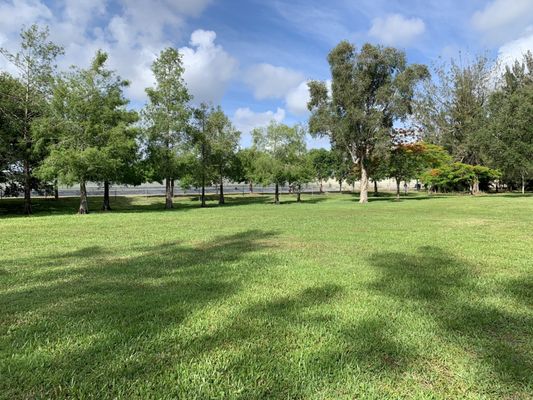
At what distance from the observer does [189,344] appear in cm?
339

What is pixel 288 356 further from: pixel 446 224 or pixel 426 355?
pixel 446 224

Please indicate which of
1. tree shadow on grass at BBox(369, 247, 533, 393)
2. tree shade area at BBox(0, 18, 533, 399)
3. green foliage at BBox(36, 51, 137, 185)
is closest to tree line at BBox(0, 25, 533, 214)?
green foliage at BBox(36, 51, 137, 185)

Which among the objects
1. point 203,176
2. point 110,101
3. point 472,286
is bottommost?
point 472,286

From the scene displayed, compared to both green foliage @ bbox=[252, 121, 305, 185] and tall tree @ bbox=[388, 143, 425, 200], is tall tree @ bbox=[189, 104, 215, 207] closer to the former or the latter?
green foliage @ bbox=[252, 121, 305, 185]

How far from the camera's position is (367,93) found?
96.5ft

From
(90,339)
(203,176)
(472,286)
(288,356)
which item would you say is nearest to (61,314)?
(90,339)

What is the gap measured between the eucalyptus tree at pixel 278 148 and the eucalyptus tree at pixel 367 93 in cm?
231

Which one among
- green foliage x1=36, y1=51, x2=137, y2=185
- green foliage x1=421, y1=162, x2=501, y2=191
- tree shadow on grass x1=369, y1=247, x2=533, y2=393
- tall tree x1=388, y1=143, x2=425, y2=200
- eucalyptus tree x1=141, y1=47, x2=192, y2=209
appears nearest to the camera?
tree shadow on grass x1=369, y1=247, x2=533, y2=393

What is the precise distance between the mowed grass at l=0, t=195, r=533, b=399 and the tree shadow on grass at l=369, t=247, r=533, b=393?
A: 2cm

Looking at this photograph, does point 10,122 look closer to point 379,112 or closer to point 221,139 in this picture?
point 221,139

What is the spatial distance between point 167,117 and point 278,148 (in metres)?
9.77

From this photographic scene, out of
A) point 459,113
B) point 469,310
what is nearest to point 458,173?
point 459,113

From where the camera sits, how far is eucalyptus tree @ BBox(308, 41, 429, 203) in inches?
1126

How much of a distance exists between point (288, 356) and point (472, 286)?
134 inches
